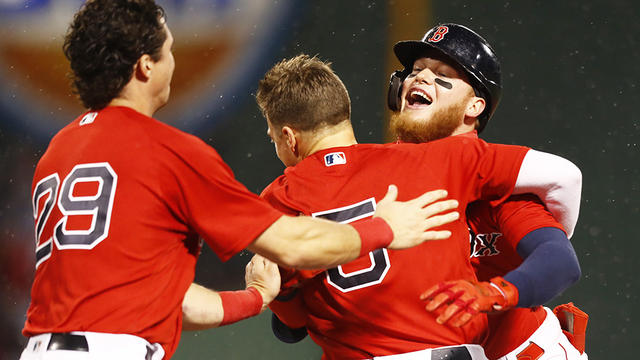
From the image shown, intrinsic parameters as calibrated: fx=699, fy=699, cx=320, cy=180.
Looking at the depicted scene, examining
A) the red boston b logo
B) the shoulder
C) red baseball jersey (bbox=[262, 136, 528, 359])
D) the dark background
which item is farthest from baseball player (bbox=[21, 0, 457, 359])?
the dark background

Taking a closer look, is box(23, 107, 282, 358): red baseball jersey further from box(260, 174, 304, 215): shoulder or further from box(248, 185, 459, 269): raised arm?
box(260, 174, 304, 215): shoulder

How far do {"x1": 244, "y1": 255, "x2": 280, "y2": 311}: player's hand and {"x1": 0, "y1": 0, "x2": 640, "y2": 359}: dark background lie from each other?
2.32 metres

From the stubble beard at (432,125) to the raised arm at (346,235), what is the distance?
71cm

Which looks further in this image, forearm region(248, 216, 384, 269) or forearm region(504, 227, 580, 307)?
forearm region(504, 227, 580, 307)

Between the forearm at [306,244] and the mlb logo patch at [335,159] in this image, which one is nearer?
the forearm at [306,244]

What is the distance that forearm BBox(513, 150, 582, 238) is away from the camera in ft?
7.58

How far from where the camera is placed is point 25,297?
15.2 ft

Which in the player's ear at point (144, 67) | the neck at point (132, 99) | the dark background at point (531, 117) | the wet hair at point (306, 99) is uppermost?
the player's ear at point (144, 67)

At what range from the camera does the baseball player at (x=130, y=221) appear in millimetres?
1762

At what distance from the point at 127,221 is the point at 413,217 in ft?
2.66

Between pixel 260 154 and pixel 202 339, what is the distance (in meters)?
1.33

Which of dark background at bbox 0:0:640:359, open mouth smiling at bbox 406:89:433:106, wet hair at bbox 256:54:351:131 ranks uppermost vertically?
wet hair at bbox 256:54:351:131

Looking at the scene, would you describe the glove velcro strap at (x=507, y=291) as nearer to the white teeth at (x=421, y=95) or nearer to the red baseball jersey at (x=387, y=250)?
the red baseball jersey at (x=387, y=250)

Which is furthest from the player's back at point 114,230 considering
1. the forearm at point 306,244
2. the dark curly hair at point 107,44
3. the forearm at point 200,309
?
the forearm at point 200,309
